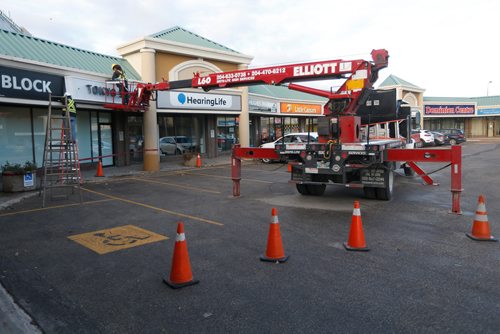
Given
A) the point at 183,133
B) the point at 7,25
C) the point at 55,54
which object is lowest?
the point at 183,133

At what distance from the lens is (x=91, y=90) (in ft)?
54.9

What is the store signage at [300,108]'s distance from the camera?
98.5 feet

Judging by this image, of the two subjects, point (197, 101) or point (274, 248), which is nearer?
point (274, 248)

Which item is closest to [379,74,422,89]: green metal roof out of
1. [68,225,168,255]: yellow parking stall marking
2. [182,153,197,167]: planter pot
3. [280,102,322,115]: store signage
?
[280,102,322,115]: store signage

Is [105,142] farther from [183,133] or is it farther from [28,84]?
[28,84]

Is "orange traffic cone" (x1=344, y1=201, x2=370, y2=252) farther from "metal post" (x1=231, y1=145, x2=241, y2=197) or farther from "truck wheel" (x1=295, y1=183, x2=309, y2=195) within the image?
"metal post" (x1=231, y1=145, x2=241, y2=197)

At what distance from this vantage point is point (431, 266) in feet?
18.0

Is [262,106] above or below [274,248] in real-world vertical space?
above

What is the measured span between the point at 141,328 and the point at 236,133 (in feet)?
81.0

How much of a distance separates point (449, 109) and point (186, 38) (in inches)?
1653

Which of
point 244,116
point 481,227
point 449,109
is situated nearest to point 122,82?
point 244,116

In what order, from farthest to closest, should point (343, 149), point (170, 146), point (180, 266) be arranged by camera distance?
1. point (170, 146)
2. point (343, 149)
3. point (180, 266)

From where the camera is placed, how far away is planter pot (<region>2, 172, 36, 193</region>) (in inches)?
494

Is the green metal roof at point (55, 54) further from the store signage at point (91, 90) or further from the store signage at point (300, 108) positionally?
the store signage at point (300, 108)
